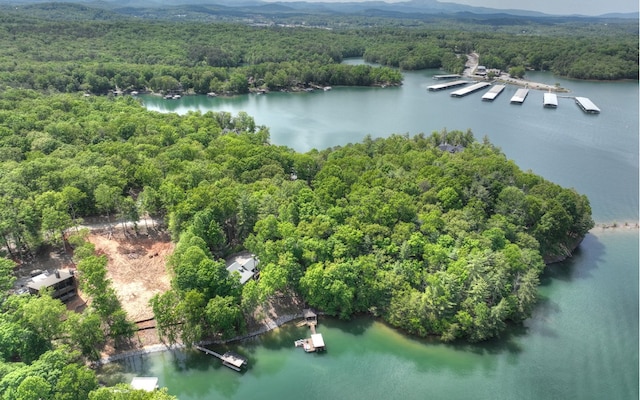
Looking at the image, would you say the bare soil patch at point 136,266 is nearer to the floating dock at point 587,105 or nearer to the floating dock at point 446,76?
the floating dock at point 587,105

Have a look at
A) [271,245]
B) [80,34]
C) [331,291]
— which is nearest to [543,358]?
[331,291]

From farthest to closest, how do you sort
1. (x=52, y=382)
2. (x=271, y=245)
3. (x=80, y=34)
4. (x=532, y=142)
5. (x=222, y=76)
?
(x=80, y=34) < (x=222, y=76) < (x=532, y=142) < (x=271, y=245) < (x=52, y=382)

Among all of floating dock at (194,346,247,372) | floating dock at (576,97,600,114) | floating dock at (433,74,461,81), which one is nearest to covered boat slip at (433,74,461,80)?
floating dock at (433,74,461,81)

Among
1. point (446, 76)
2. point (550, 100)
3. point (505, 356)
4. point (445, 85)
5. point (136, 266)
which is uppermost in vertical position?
point (446, 76)

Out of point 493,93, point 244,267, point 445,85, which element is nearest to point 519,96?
point 493,93

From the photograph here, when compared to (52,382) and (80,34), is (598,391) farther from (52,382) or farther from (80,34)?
(80,34)

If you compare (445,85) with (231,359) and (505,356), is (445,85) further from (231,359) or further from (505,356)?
(231,359)
